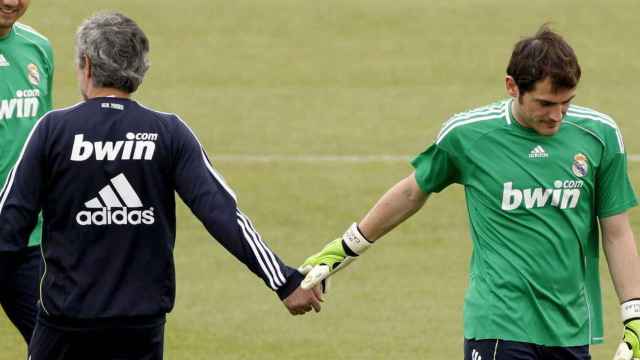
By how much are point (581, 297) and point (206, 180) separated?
1.76 meters

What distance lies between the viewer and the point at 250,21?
1030 inches

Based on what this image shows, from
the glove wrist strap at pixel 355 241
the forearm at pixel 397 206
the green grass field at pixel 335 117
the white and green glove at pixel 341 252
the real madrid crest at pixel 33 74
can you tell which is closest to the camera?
the forearm at pixel 397 206

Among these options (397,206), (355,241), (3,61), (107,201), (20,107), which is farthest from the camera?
(3,61)

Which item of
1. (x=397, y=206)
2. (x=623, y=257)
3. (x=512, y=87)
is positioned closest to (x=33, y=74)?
(x=397, y=206)

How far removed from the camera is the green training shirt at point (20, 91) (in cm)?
938

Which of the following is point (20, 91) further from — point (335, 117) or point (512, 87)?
point (335, 117)

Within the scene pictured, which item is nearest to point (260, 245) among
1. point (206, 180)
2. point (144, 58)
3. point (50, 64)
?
point (206, 180)

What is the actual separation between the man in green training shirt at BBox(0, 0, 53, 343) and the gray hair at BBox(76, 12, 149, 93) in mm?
2186

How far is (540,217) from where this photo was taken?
7441 millimetres

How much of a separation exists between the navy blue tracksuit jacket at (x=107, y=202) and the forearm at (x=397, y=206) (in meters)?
0.94

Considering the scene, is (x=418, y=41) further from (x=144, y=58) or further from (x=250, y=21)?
(x=144, y=58)

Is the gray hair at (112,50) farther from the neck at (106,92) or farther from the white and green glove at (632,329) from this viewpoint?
the white and green glove at (632,329)

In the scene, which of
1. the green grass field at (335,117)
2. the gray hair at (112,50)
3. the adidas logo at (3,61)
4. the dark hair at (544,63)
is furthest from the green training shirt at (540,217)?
the green grass field at (335,117)

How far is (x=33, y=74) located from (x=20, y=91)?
0.16m
